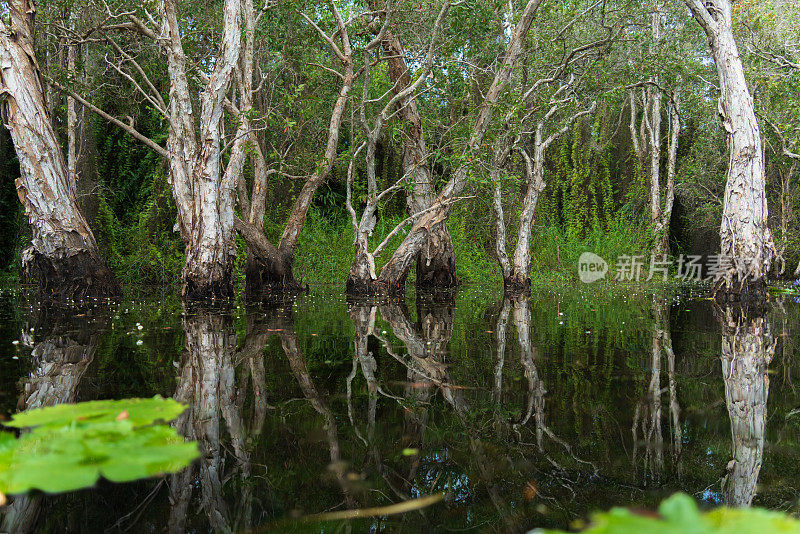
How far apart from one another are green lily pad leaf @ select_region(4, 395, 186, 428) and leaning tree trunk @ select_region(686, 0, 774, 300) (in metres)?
8.51

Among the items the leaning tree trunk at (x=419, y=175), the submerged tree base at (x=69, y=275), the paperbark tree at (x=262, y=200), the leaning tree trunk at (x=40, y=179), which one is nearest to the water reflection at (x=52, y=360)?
the submerged tree base at (x=69, y=275)

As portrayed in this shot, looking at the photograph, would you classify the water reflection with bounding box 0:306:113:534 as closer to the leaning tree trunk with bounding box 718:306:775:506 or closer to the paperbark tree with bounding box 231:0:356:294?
the leaning tree trunk with bounding box 718:306:775:506

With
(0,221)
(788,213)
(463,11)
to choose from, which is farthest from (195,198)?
(788,213)

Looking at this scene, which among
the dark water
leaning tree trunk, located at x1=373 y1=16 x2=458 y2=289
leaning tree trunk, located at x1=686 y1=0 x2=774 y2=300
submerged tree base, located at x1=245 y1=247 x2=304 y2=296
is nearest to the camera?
the dark water

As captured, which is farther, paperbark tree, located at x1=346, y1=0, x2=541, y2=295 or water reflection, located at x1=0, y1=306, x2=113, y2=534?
paperbark tree, located at x1=346, y1=0, x2=541, y2=295

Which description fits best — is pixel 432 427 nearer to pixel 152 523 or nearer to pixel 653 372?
pixel 152 523

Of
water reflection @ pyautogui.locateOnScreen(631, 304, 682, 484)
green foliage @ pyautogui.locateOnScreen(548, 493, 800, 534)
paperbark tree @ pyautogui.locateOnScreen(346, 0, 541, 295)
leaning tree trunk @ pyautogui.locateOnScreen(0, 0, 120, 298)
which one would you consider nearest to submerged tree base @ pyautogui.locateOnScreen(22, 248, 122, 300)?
leaning tree trunk @ pyautogui.locateOnScreen(0, 0, 120, 298)

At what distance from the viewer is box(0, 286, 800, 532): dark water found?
5.47 feet

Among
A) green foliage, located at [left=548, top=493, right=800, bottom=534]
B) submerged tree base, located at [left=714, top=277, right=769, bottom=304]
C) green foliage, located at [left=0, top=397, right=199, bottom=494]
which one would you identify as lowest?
green foliage, located at [left=0, top=397, right=199, bottom=494]

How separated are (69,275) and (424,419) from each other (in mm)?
7573

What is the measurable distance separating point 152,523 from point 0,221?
55.7 feet

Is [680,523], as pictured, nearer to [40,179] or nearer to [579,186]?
[40,179]

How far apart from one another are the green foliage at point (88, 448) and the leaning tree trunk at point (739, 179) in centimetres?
851

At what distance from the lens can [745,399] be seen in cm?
294
